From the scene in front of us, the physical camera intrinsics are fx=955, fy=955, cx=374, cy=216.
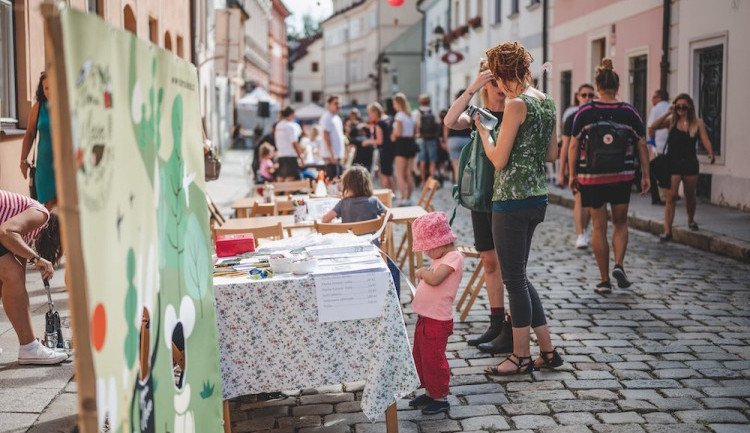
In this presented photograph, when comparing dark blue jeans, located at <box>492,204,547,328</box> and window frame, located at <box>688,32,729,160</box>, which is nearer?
dark blue jeans, located at <box>492,204,547,328</box>

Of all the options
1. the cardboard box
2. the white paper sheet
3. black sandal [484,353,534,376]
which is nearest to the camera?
the white paper sheet

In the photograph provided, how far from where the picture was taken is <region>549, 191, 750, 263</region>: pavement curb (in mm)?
10484

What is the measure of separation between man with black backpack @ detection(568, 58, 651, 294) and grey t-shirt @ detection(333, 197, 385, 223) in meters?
1.98

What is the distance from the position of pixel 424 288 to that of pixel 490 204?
1010mm

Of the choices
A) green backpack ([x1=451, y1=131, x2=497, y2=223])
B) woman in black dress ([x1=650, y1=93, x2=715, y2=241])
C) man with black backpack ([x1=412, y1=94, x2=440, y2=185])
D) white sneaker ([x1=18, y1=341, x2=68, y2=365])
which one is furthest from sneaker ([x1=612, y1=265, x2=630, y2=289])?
man with black backpack ([x1=412, y1=94, x2=440, y2=185])

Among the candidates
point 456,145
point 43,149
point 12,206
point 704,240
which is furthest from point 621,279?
point 456,145

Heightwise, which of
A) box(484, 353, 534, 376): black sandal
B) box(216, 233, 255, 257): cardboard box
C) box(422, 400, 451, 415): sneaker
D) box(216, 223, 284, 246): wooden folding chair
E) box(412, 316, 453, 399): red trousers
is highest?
box(216, 233, 255, 257): cardboard box

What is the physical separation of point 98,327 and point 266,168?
45.0ft

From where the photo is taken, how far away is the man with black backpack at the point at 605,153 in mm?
8305

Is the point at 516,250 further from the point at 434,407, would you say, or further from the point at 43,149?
the point at 43,149

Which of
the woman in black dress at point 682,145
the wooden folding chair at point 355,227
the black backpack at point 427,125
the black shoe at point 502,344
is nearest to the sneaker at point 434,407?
the black shoe at point 502,344

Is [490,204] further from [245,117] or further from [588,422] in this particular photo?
[245,117]

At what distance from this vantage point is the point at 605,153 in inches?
327

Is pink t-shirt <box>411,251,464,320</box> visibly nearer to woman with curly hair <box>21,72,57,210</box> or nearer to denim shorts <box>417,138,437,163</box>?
woman with curly hair <box>21,72,57,210</box>
